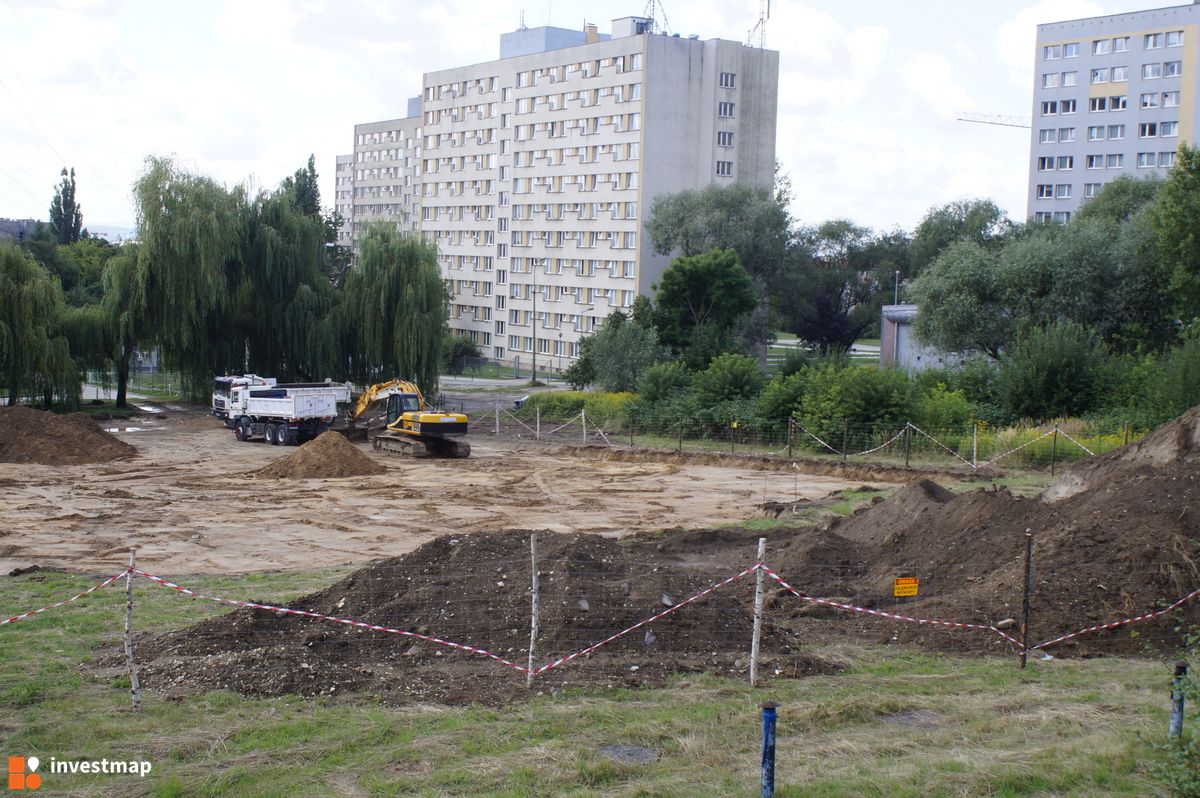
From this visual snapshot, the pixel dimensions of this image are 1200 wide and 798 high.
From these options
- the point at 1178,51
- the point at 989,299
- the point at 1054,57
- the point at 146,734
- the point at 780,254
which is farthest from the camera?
the point at 1054,57

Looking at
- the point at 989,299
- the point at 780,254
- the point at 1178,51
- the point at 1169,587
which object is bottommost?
the point at 1169,587

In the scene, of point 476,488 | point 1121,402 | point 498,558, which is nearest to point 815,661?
point 498,558

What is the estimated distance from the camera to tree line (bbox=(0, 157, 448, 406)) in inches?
1710

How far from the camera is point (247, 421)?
3734 cm

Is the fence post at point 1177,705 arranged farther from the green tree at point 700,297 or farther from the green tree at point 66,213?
the green tree at point 66,213

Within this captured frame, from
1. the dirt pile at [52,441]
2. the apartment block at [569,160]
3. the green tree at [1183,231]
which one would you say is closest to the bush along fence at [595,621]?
the dirt pile at [52,441]

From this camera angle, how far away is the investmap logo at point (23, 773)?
7.19m

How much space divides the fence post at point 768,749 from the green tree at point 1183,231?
3846cm

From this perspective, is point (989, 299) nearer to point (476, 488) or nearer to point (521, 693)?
point (476, 488)

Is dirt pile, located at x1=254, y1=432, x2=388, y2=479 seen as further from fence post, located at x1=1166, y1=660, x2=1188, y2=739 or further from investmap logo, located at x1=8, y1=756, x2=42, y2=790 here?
fence post, located at x1=1166, y1=660, x2=1188, y2=739

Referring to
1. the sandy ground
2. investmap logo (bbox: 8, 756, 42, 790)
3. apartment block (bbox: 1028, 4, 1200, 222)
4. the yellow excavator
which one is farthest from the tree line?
apartment block (bbox: 1028, 4, 1200, 222)

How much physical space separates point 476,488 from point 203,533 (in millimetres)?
8101

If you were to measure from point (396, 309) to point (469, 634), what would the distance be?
3547 centimetres

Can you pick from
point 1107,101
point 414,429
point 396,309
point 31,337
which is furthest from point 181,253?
point 1107,101
